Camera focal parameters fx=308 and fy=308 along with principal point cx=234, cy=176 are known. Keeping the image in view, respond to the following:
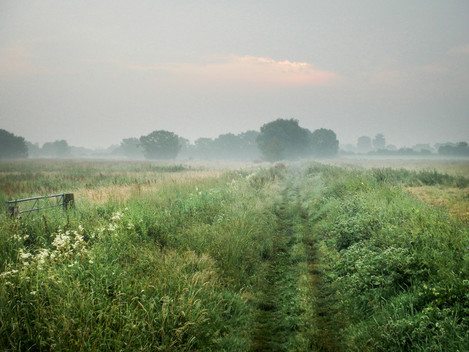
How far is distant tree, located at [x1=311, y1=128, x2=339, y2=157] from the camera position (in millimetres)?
138125

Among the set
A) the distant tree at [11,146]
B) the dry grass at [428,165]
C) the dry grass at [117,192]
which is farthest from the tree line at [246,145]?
the dry grass at [117,192]

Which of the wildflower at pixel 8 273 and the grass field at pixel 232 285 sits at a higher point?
the wildflower at pixel 8 273

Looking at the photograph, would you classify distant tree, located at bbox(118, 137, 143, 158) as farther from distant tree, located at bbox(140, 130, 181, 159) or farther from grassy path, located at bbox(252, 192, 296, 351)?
grassy path, located at bbox(252, 192, 296, 351)

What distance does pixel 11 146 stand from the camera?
10769 cm

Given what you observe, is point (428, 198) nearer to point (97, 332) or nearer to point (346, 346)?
point (346, 346)

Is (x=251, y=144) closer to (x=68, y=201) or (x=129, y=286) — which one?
(x=68, y=201)

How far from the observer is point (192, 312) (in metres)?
5.57

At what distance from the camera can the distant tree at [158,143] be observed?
11238 cm

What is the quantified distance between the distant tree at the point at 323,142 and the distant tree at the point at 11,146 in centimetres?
11551

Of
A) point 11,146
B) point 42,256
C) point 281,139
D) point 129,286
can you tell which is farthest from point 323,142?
point 42,256

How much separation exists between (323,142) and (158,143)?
239ft

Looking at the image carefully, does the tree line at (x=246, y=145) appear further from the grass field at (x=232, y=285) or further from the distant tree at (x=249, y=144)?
the grass field at (x=232, y=285)

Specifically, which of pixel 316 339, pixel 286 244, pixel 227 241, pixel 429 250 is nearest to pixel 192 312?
pixel 316 339

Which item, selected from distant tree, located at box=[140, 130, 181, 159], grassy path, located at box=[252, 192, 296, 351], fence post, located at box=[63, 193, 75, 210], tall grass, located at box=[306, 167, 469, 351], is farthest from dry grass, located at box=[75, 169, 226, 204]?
distant tree, located at box=[140, 130, 181, 159]
